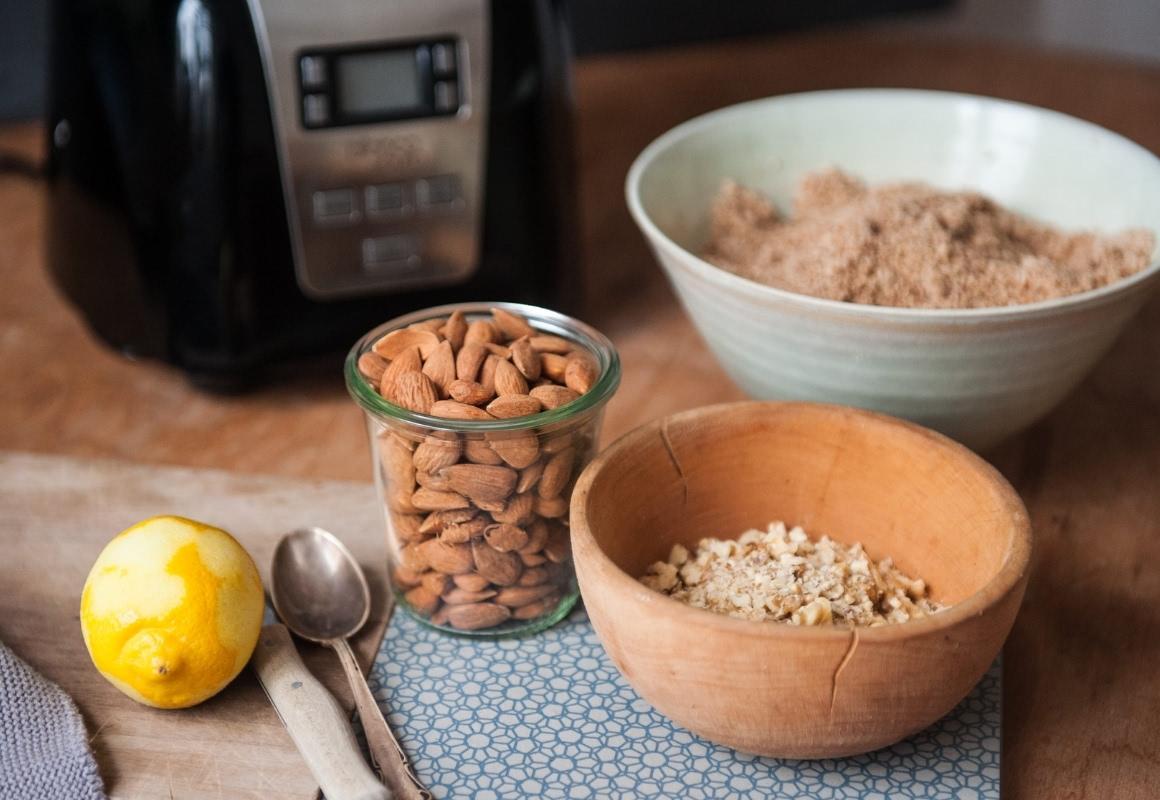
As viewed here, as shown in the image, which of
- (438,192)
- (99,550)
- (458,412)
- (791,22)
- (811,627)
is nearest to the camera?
(811,627)

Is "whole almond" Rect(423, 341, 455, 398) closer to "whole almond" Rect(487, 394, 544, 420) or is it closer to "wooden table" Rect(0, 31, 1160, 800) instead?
"whole almond" Rect(487, 394, 544, 420)

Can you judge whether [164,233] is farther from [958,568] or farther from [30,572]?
[958,568]

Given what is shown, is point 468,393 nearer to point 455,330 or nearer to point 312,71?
point 455,330

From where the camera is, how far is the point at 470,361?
0.57 metres

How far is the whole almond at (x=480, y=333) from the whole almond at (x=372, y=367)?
4 centimetres

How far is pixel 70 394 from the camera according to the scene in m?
0.82

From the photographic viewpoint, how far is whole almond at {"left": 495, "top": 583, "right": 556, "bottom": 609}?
58 cm

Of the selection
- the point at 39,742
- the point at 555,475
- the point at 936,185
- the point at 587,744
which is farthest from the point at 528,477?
the point at 936,185

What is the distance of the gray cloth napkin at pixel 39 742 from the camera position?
1.59 ft

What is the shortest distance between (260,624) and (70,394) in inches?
14.2

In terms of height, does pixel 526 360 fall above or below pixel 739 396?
above

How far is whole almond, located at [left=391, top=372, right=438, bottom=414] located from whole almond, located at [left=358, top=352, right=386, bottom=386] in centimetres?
2

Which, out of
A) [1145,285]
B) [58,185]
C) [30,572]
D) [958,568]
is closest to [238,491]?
[30,572]

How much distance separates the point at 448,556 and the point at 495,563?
2cm
